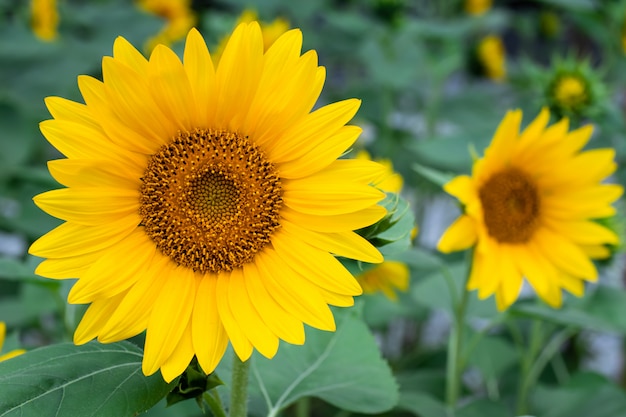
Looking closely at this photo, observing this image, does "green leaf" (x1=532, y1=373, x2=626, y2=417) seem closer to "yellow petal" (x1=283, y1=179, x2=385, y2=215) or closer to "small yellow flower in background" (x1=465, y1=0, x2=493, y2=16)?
"yellow petal" (x1=283, y1=179, x2=385, y2=215)

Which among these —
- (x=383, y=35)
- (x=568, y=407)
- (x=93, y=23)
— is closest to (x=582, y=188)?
(x=568, y=407)

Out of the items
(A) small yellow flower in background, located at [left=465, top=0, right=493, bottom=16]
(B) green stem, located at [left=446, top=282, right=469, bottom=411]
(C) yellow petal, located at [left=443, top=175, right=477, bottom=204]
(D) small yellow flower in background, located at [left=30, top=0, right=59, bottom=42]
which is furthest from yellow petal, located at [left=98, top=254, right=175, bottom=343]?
(A) small yellow flower in background, located at [left=465, top=0, right=493, bottom=16]

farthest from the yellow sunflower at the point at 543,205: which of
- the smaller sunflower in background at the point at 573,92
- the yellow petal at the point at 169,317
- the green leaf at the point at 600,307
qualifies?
the yellow petal at the point at 169,317

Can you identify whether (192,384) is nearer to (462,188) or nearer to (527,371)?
(462,188)

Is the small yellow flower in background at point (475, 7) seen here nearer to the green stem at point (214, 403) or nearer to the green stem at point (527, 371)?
the green stem at point (527, 371)

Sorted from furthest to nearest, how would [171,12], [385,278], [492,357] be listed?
[171,12] < [492,357] < [385,278]

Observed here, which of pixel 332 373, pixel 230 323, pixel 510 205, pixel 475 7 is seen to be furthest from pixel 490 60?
pixel 230 323
